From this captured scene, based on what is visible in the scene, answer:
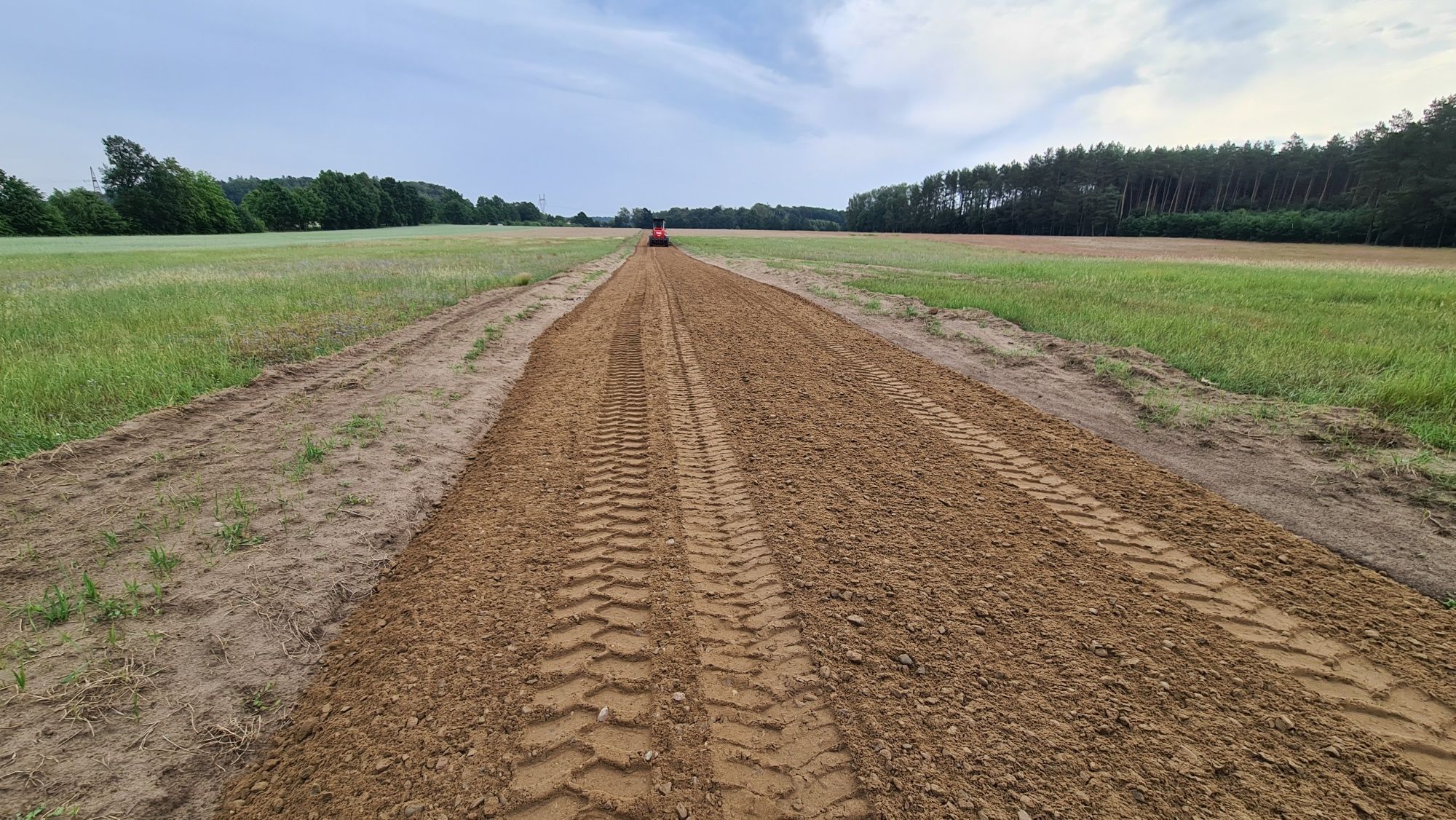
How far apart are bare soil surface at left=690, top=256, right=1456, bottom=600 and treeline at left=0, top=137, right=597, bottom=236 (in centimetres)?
9583

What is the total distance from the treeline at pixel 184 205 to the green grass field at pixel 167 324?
63847mm

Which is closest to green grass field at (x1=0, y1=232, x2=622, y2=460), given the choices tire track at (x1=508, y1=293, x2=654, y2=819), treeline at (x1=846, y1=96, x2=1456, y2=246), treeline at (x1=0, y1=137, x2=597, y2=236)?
tire track at (x1=508, y1=293, x2=654, y2=819)

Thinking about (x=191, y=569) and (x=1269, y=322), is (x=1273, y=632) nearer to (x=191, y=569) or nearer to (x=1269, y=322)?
(x=191, y=569)

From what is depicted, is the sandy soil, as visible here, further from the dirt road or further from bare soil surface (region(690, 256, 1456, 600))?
the dirt road

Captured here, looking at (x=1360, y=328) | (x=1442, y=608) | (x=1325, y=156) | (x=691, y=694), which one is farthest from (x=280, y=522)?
(x=1325, y=156)

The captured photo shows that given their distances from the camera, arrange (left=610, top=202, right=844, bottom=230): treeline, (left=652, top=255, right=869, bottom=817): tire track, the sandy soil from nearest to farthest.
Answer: (left=652, top=255, right=869, bottom=817): tire track → the sandy soil → (left=610, top=202, right=844, bottom=230): treeline

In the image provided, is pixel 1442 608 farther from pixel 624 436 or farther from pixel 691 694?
pixel 624 436

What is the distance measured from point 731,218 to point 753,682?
13654 centimetres

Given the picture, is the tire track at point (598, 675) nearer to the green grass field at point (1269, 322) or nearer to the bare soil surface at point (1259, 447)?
the bare soil surface at point (1259, 447)

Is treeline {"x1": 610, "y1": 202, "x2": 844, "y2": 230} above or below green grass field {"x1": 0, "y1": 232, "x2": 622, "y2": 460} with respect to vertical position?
above

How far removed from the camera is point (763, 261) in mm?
26812

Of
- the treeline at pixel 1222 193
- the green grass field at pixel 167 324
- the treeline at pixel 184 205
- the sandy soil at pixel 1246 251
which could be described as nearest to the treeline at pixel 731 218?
the treeline at pixel 1222 193

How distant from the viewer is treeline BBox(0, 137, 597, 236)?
5922 cm

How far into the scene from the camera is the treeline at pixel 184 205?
5922 centimetres
